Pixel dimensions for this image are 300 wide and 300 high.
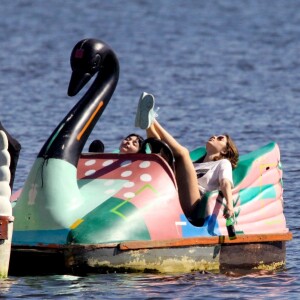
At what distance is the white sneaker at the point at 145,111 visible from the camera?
469 inches

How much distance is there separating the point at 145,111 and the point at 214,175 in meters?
0.87

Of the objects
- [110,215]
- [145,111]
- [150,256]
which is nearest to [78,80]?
[145,111]

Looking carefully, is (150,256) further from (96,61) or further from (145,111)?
(96,61)

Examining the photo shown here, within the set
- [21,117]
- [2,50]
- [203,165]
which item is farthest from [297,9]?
[203,165]

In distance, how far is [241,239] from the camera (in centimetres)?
1217

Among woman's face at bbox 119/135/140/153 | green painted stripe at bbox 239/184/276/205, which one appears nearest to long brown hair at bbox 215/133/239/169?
green painted stripe at bbox 239/184/276/205

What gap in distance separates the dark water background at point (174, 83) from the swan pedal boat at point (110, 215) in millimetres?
165

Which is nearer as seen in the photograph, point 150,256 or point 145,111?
point 150,256

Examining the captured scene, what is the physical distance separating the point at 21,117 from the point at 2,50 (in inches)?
472

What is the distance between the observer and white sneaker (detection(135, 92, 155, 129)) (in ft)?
39.1

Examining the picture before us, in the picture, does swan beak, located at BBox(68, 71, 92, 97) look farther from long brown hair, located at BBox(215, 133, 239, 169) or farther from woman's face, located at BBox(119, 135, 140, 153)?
long brown hair, located at BBox(215, 133, 239, 169)

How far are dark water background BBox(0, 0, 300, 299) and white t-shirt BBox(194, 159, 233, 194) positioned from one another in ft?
2.70

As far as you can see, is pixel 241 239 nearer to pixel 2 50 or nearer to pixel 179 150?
pixel 179 150

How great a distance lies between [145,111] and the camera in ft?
39.4
